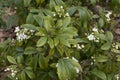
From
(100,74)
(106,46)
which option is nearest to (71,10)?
(106,46)

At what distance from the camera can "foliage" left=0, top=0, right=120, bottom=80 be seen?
1.77 metres

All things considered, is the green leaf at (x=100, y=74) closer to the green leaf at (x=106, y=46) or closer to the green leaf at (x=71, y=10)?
the green leaf at (x=106, y=46)

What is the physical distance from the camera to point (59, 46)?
178 centimetres

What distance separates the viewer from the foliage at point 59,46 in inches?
69.7

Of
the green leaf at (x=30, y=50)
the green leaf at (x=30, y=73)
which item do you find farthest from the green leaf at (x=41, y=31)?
the green leaf at (x=30, y=73)

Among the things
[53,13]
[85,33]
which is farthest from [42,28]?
[85,33]

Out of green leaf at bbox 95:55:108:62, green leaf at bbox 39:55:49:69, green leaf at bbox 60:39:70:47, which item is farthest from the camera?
green leaf at bbox 95:55:108:62

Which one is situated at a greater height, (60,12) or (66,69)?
(60,12)

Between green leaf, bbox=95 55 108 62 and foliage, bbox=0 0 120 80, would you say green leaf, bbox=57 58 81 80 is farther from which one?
green leaf, bbox=95 55 108 62

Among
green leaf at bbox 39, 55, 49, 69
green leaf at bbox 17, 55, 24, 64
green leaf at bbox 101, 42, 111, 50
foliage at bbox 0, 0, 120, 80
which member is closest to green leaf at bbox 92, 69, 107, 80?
foliage at bbox 0, 0, 120, 80

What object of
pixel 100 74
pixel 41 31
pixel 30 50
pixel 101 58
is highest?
pixel 41 31

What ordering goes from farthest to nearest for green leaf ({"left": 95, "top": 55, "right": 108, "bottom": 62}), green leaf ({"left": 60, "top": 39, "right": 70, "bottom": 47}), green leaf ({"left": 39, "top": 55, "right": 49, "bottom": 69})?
green leaf ({"left": 95, "top": 55, "right": 108, "bottom": 62}) → green leaf ({"left": 39, "top": 55, "right": 49, "bottom": 69}) → green leaf ({"left": 60, "top": 39, "right": 70, "bottom": 47})

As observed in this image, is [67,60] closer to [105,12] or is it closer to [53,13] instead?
[53,13]

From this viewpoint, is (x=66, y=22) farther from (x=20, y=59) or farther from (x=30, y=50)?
(x=20, y=59)
